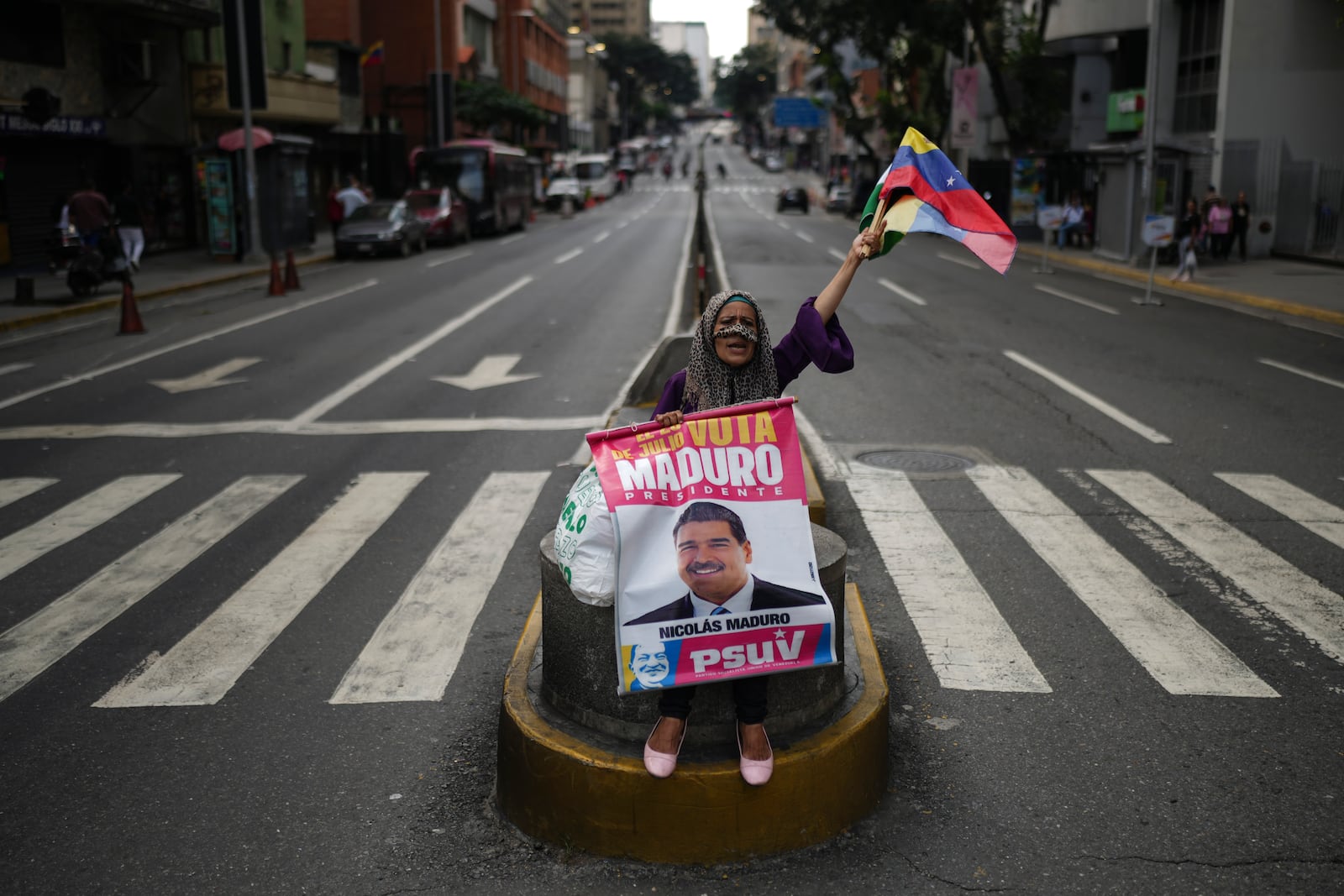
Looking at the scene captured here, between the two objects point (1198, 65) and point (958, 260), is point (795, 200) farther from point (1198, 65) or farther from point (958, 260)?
point (958, 260)

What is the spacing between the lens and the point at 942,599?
6703 mm

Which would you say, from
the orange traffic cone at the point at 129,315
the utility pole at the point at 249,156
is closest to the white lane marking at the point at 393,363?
the orange traffic cone at the point at 129,315

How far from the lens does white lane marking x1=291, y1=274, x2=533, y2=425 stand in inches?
475

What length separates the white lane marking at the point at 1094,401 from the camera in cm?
1077

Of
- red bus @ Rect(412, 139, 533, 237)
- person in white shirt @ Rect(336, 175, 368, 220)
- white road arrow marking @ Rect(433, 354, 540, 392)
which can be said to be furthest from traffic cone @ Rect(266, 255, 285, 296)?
red bus @ Rect(412, 139, 533, 237)

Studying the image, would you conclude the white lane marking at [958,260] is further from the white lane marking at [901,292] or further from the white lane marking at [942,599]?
the white lane marking at [942,599]

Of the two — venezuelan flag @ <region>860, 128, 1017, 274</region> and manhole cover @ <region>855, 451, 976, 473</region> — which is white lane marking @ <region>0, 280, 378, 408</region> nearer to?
manhole cover @ <region>855, 451, 976, 473</region>

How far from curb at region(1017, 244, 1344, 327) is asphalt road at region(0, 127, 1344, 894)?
5482 millimetres

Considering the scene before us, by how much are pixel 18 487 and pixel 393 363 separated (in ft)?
20.1

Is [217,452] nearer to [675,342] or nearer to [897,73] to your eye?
[675,342]

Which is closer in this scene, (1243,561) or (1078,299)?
(1243,561)

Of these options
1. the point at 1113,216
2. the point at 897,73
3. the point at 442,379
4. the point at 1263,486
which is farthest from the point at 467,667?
the point at 897,73

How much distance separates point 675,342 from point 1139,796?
5.08 metres

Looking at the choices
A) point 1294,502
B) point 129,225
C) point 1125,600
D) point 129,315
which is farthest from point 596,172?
point 1125,600
